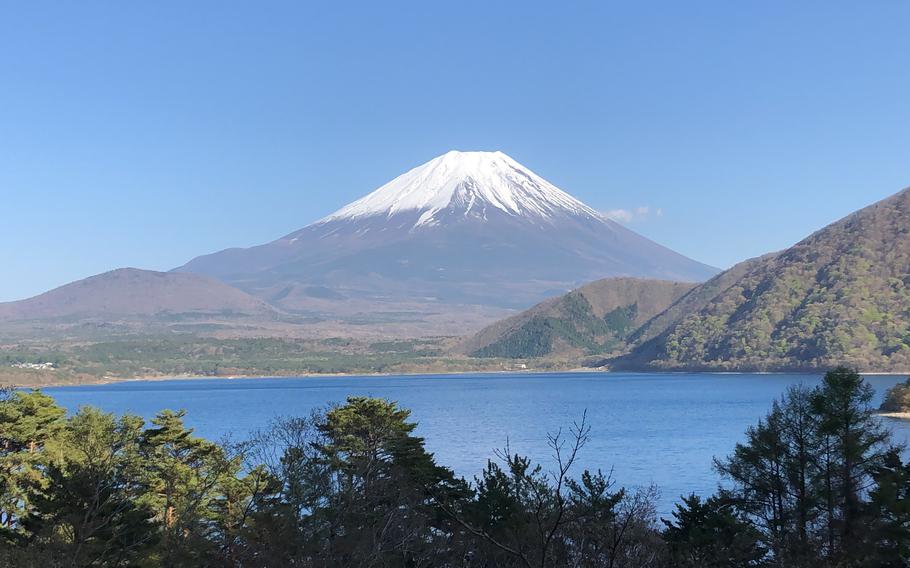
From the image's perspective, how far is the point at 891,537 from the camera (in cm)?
2216

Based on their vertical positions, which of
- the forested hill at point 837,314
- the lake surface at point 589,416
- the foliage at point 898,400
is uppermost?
the forested hill at point 837,314

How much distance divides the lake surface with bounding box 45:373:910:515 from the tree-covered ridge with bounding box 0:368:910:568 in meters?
14.8

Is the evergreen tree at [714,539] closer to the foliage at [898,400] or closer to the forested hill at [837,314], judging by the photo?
the foliage at [898,400]

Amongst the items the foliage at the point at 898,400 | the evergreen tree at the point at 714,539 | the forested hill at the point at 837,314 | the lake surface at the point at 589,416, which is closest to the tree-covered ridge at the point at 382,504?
the evergreen tree at the point at 714,539

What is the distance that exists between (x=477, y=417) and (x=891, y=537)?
2872 inches

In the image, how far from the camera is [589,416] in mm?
95688

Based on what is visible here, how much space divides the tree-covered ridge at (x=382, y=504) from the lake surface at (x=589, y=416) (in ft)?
48.5

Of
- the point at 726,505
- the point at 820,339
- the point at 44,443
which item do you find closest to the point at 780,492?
the point at 726,505

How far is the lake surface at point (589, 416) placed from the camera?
57094 millimetres

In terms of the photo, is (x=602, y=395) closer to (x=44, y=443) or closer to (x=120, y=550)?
(x=44, y=443)

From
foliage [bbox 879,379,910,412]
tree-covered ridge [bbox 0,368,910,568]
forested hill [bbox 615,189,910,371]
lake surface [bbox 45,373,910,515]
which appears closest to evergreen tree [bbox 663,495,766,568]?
tree-covered ridge [bbox 0,368,910,568]

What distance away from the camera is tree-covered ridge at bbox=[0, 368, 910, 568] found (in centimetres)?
1984

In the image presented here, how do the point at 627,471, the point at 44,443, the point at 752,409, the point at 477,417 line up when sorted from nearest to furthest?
1. the point at 44,443
2. the point at 627,471
3. the point at 477,417
4. the point at 752,409

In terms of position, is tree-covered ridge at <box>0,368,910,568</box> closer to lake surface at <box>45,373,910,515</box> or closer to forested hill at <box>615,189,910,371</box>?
lake surface at <box>45,373,910,515</box>
